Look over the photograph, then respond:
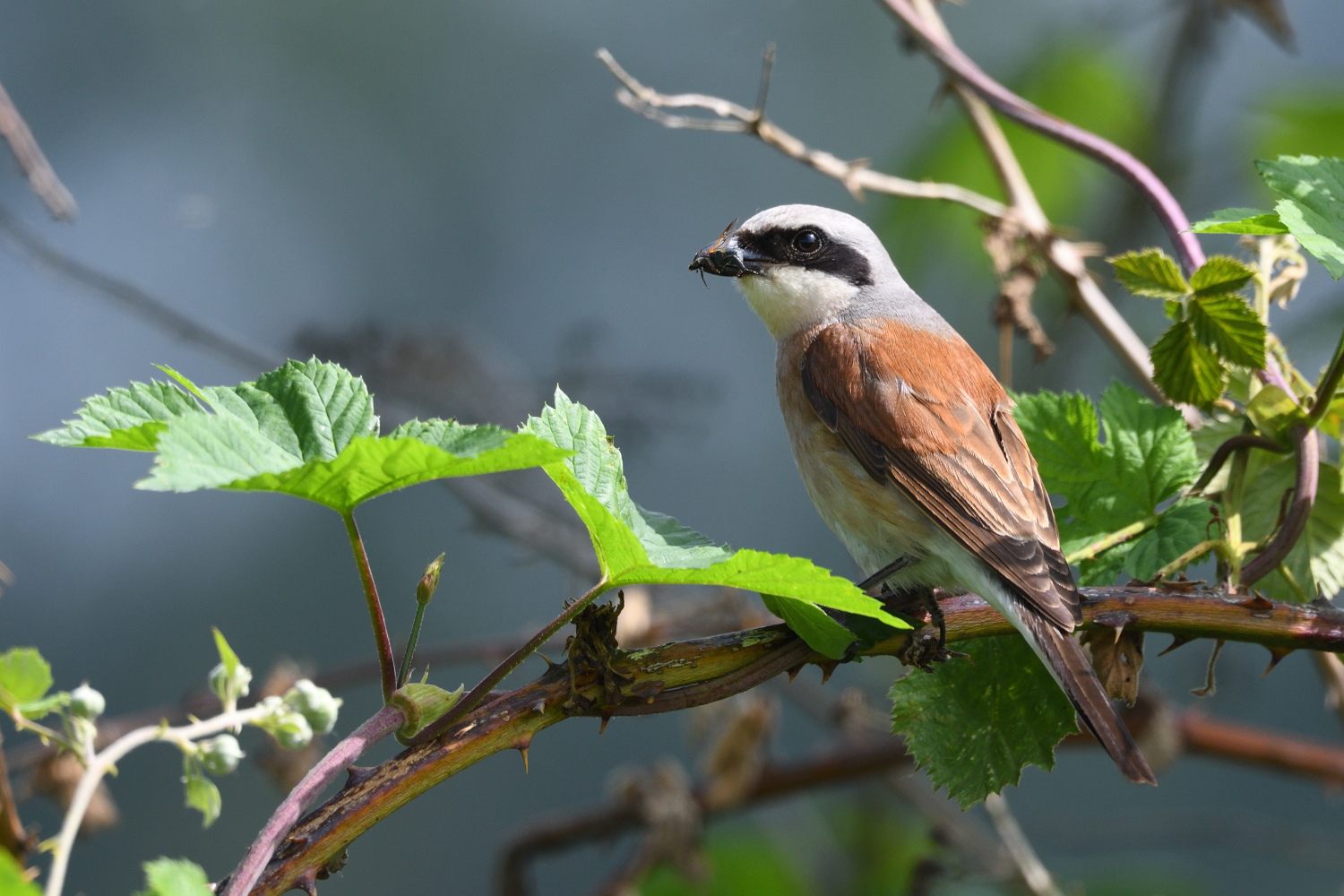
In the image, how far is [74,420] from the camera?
3.36 ft

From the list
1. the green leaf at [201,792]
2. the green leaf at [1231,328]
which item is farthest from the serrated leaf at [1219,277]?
the green leaf at [201,792]

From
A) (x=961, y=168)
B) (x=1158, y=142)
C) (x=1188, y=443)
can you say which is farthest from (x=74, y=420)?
(x=1158, y=142)

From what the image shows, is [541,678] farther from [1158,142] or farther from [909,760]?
[1158,142]

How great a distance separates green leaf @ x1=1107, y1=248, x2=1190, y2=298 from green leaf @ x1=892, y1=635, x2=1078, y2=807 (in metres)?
0.59

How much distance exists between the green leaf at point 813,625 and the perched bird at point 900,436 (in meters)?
0.40

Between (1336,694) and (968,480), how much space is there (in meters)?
0.85

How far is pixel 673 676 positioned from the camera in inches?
44.8

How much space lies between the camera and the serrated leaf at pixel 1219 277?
1588 millimetres

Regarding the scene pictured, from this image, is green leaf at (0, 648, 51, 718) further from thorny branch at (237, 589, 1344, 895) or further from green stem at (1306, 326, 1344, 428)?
green stem at (1306, 326, 1344, 428)

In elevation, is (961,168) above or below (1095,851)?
above

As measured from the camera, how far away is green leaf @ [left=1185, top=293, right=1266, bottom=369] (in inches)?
61.2

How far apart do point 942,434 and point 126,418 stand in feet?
4.99

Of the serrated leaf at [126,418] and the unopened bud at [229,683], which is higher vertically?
the serrated leaf at [126,418]

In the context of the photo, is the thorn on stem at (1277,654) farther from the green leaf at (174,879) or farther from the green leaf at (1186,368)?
the green leaf at (174,879)
